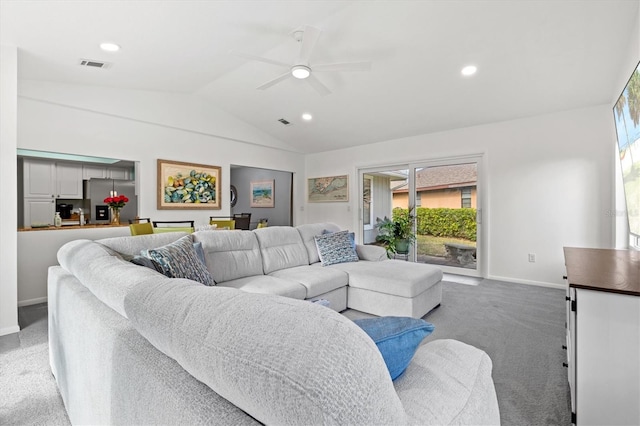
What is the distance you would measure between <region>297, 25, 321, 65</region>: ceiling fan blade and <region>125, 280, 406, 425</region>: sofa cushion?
109 inches

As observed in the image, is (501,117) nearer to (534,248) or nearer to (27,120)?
(534,248)

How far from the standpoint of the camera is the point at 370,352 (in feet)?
1.69

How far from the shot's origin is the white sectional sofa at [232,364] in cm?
46

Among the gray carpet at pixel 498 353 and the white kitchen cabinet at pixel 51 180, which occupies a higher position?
the white kitchen cabinet at pixel 51 180

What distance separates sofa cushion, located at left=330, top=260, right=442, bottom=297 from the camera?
114 inches

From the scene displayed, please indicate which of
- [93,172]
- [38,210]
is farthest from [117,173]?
[38,210]

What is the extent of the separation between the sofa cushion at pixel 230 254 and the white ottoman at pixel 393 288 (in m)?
0.89

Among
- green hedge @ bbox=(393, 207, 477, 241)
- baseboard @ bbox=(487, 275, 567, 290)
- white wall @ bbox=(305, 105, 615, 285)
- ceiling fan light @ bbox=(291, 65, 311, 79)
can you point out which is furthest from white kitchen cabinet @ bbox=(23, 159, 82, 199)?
baseboard @ bbox=(487, 275, 567, 290)

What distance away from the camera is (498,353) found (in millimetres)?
2336

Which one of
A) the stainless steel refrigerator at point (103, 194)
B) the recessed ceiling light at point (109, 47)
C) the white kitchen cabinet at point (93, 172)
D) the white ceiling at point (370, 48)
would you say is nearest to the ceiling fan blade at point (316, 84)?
the white ceiling at point (370, 48)

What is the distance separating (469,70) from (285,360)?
407 centimetres

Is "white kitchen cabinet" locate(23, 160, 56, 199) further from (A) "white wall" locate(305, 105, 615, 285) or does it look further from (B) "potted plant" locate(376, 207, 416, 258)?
(A) "white wall" locate(305, 105, 615, 285)

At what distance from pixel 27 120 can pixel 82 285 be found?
3.51 m

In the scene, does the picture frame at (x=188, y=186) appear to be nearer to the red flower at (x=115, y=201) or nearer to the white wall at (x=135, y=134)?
the white wall at (x=135, y=134)
